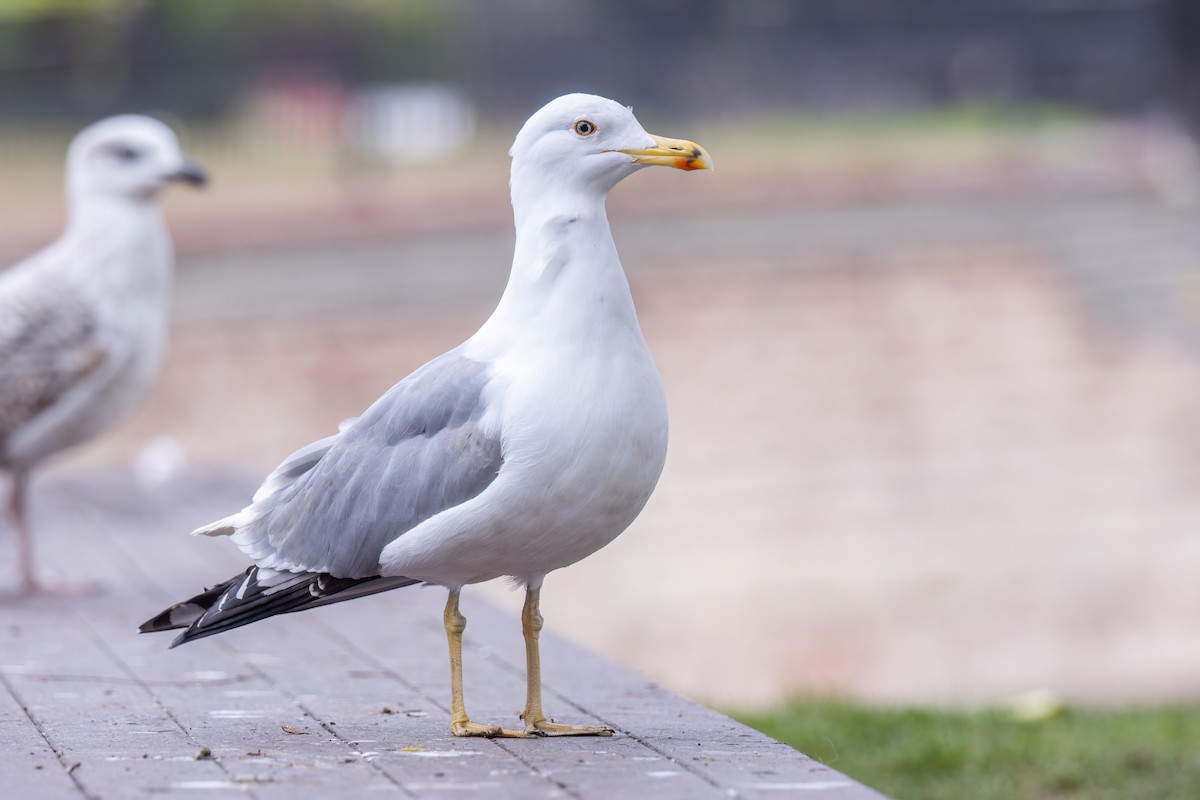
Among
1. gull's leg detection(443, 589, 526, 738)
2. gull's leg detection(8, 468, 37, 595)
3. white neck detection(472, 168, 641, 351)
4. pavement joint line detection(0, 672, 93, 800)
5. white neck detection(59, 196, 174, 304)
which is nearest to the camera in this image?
pavement joint line detection(0, 672, 93, 800)

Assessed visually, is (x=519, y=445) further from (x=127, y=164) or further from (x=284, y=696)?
(x=127, y=164)

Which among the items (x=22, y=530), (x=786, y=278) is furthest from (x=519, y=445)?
(x=786, y=278)

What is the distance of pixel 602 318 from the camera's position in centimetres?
337

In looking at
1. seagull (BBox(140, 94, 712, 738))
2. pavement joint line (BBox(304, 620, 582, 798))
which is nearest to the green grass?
pavement joint line (BBox(304, 620, 582, 798))

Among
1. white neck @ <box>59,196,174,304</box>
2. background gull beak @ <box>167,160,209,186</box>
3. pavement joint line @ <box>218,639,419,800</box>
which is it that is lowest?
pavement joint line @ <box>218,639,419,800</box>

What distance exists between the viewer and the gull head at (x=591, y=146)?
11.2 feet

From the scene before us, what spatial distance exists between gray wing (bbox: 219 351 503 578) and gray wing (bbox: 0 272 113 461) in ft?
8.76

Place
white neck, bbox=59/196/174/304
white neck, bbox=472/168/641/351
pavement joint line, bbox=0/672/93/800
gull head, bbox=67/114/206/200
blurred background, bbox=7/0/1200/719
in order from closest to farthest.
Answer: pavement joint line, bbox=0/672/93/800, white neck, bbox=472/168/641/351, white neck, bbox=59/196/174/304, gull head, bbox=67/114/206/200, blurred background, bbox=7/0/1200/719

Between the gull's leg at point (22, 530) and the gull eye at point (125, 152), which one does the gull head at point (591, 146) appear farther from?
the gull eye at point (125, 152)

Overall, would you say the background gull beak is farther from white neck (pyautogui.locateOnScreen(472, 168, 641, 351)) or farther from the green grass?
white neck (pyautogui.locateOnScreen(472, 168, 641, 351))

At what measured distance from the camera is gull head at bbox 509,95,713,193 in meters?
3.40

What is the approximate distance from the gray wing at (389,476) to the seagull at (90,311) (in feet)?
8.82

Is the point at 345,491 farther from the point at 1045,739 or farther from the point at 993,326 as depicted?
the point at 993,326

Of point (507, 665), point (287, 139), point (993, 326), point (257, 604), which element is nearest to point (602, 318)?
point (257, 604)
